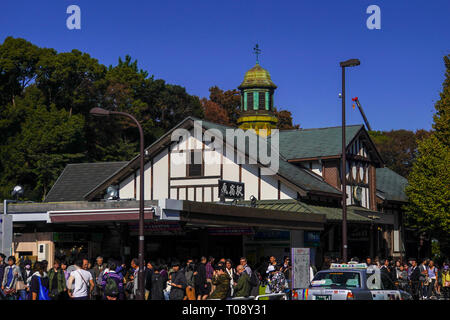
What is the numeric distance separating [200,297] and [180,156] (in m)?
16.8

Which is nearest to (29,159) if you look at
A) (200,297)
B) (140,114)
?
(140,114)

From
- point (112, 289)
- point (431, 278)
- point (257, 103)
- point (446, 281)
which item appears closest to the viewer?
point (112, 289)

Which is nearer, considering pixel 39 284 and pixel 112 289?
pixel 39 284

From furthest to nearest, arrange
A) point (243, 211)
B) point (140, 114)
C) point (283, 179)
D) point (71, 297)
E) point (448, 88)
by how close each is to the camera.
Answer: point (140, 114), point (448, 88), point (283, 179), point (243, 211), point (71, 297)

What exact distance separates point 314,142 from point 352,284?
24034 millimetres

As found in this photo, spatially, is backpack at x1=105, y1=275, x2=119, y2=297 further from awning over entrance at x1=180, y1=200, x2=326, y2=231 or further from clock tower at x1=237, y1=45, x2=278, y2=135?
clock tower at x1=237, y1=45, x2=278, y2=135

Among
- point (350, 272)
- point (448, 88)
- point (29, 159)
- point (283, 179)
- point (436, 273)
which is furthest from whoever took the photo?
point (29, 159)

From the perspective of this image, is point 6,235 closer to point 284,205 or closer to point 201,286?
point 201,286

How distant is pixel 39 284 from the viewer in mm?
16062

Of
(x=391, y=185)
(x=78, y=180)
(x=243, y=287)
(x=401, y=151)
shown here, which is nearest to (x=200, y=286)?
(x=243, y=287)

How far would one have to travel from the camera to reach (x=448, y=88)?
144 ft

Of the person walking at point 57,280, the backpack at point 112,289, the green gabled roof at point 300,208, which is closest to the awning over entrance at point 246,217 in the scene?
the green gabled roof at point 300,208

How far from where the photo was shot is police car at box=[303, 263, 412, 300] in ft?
56.5

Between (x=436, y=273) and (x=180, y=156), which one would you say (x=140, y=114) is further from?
(x=436, y=273)
